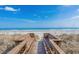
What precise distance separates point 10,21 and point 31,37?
0.30 metres

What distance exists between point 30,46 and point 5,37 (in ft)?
1.01

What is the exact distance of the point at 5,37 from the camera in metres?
1.77

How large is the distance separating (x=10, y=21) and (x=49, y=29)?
0.46 meters

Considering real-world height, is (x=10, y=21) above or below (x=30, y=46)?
above

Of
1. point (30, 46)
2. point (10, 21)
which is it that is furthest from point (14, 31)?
point (30, 46)
